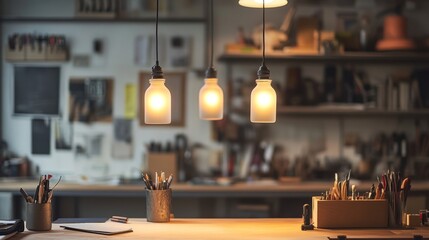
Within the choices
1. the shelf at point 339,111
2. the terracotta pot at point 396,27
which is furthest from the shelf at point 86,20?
the terracotta pot at point 396,27

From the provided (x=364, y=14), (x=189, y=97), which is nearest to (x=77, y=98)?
(x=189, y=97)

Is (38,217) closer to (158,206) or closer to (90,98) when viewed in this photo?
(158,206)

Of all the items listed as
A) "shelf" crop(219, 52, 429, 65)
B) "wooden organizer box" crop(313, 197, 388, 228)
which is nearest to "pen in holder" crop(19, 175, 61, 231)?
"wooden organizer box" crop(313, 197, 388, 228)

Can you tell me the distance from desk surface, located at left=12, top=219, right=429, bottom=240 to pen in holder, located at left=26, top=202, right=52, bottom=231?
5cm

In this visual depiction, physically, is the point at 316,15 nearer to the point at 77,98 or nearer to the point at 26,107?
the point at 77,98

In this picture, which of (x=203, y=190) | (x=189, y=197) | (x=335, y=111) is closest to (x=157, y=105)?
(x=203, y=190)

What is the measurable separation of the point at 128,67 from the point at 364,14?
219 cm

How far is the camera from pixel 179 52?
6.11m

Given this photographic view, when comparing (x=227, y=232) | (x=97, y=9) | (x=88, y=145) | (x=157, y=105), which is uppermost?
(x=97, y=9)

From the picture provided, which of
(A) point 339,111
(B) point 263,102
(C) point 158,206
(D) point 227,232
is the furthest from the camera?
(A) point 339,111

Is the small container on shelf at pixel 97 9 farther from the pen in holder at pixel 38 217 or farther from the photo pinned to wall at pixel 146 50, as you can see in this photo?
the pen in holder at pixel 38 217

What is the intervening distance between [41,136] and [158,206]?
304cm

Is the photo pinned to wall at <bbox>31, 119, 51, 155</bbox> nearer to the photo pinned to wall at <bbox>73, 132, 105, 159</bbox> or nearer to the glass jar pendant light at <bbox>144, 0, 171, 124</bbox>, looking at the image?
the photo pinned to wall at <bbox>73, 132, 105, 159</bbox>

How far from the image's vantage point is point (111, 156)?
20.1ft
